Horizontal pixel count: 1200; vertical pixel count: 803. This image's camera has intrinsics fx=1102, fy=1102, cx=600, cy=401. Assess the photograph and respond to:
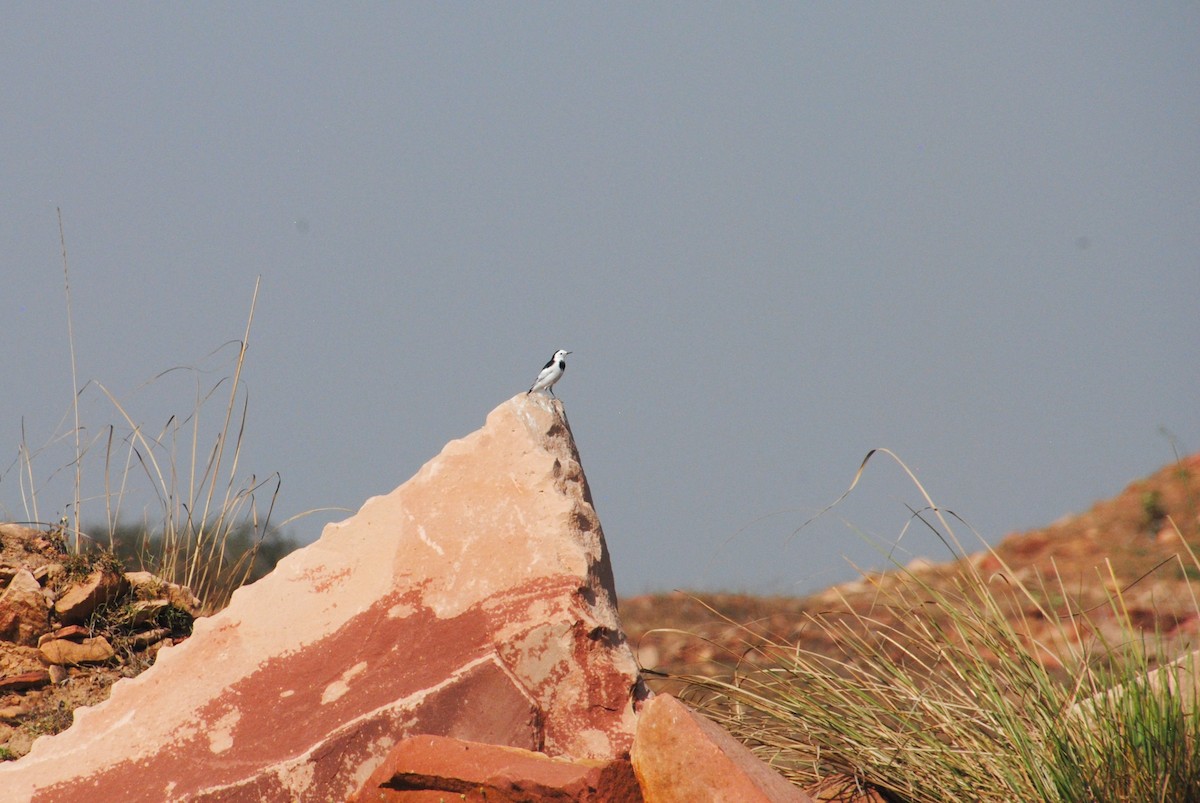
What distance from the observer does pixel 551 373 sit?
12.3ft

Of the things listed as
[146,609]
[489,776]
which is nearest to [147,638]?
[146,609]

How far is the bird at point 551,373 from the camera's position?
3.73 metres

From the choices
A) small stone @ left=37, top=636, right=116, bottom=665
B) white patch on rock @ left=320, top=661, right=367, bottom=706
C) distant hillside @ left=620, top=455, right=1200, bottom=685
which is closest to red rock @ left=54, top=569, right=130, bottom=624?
small stone @ left=37, top=636, right=116, bottom=665

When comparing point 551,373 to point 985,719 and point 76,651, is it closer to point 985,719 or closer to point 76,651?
point 985,719

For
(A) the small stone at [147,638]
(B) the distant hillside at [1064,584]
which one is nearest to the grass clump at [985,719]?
(A) the small stone at [147,638]

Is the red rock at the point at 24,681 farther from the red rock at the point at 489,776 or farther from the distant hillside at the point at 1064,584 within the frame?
the distant hillside at the point at 1064,584

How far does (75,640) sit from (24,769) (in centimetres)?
134

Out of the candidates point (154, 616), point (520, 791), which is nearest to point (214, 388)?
point (154, 616)

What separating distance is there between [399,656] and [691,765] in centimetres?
99

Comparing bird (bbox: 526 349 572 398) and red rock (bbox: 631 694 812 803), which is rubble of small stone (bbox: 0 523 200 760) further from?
red rock (bbox: 631 694 812 803)

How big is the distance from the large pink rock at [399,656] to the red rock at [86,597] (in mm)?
1293

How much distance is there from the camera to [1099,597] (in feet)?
37.9

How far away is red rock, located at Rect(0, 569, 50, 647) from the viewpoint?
14.9ft

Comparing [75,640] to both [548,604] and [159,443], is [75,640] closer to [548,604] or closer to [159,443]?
[159,443]
